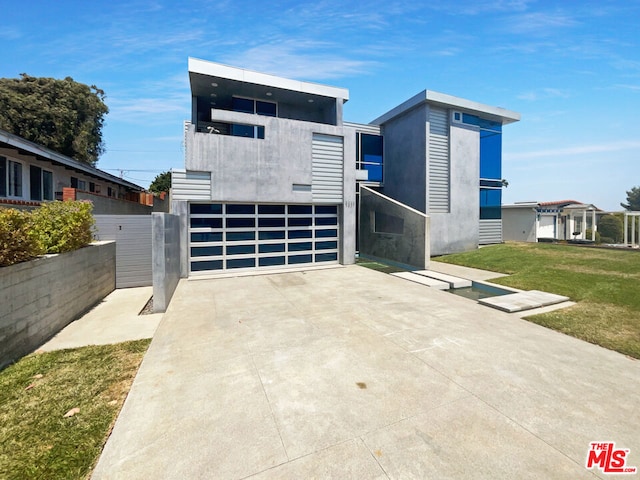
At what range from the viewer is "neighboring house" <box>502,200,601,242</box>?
23.0 meters

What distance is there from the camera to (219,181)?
1034 cm

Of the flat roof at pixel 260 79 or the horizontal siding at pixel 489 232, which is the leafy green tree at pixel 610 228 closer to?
the horizontal siding at pixel 489 232

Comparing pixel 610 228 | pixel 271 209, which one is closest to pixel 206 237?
pixel 271 209

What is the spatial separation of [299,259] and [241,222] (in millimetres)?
2969

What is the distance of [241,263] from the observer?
36.9ft

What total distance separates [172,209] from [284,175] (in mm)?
4295

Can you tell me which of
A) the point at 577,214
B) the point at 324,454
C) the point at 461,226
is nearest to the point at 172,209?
the point at 324,454

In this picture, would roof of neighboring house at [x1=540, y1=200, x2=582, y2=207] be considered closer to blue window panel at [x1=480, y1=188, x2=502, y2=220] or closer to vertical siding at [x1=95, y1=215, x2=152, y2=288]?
blue window panel at [x1=480, y1=188, x2=502, y2=220]

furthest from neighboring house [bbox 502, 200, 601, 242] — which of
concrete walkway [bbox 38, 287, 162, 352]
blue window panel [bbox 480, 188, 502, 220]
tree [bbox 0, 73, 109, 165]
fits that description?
tree [bbox 0, 73, 109, 165]

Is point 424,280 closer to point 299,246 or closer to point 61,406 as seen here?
point 299,246

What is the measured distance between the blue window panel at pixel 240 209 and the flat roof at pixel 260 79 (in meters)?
5.00

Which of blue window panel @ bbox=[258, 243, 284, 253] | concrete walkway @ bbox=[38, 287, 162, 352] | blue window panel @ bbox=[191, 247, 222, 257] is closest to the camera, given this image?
concrete walkway @ bbox=[38, 287, 162, 352]

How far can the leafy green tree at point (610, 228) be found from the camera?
27634mm

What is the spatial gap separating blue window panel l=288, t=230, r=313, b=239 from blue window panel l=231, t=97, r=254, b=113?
20.1 feet
